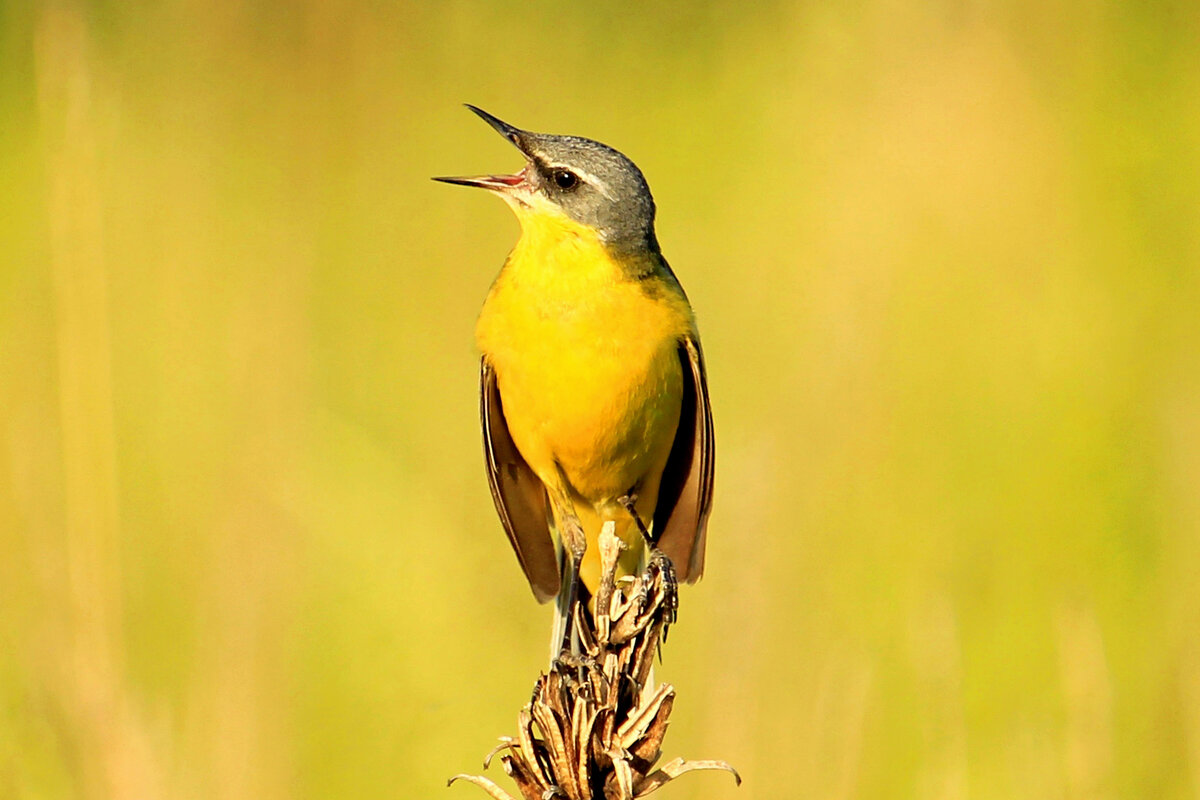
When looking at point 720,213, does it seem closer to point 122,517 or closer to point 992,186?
point 992,186

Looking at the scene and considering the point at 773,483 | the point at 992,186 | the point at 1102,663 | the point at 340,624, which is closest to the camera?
the point at 1102,663

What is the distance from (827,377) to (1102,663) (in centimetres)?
231

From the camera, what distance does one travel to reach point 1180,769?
4484 mm

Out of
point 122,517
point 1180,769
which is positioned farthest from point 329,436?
point 1180,769

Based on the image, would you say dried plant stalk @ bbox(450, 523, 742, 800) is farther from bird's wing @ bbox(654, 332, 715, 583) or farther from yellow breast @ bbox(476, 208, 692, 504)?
bird's wing @ bbox(654, 332, 715, 583)

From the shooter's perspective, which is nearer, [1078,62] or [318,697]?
[318,697]

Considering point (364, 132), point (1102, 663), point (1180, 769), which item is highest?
point (364, 132)

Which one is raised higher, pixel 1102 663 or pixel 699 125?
pixel 699 125

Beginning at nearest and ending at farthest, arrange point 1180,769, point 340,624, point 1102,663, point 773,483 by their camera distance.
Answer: point 1102,663 → point 1180,769 → point 773,483 → point 340,624

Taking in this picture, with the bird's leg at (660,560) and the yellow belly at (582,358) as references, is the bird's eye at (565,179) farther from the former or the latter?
the bird's leg at (660,560)

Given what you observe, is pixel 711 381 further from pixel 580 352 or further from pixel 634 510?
pixel 580 352

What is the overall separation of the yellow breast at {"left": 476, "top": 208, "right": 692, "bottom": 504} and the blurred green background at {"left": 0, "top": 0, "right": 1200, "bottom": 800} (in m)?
0.50

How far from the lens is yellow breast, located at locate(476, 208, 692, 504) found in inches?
172

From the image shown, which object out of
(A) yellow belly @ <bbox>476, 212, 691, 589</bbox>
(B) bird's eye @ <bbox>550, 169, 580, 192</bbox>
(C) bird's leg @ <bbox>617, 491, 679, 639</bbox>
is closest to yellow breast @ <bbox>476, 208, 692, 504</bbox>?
(A) yellow belly @ <bbox>476, 212, 691, 589</bbox>
